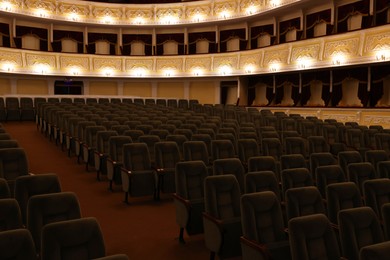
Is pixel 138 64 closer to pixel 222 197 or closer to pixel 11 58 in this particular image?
pixel 11 58

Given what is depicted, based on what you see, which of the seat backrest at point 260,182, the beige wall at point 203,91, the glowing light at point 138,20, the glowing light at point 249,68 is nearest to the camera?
the seat backrest at point 260,182

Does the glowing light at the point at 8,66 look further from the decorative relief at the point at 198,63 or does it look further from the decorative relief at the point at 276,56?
the decorative relief at the point at 276,56

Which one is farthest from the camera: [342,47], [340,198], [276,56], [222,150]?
[276,56]

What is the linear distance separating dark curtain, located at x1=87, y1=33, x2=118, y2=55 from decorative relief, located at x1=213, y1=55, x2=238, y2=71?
527 cm

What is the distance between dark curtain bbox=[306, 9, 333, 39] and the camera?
12.8 m

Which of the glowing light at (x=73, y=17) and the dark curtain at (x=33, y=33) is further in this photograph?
the glowing light at (x=73, y=17)

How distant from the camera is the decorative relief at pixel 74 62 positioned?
51.7 feet

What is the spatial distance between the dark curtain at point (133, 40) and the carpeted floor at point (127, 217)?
39.9 feet

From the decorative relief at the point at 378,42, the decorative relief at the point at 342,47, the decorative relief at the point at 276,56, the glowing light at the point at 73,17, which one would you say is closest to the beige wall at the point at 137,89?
the glowing light at the point at 73,17

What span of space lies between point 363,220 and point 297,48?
10.5 m

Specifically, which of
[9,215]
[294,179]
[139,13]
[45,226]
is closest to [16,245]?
[45,226]

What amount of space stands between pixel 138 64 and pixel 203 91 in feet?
10.5

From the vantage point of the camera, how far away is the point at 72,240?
202 cm

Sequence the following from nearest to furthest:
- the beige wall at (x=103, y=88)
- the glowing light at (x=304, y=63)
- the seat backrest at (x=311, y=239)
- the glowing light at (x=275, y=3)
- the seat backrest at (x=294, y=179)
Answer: the seat backrest at (x=311, y=239)
the seat backrest at (x=294, y=179)
the glowing light at (x=304, y=63)
the glowing light at (x=275, y=3)
the beige wall at (x=103, y=88)
